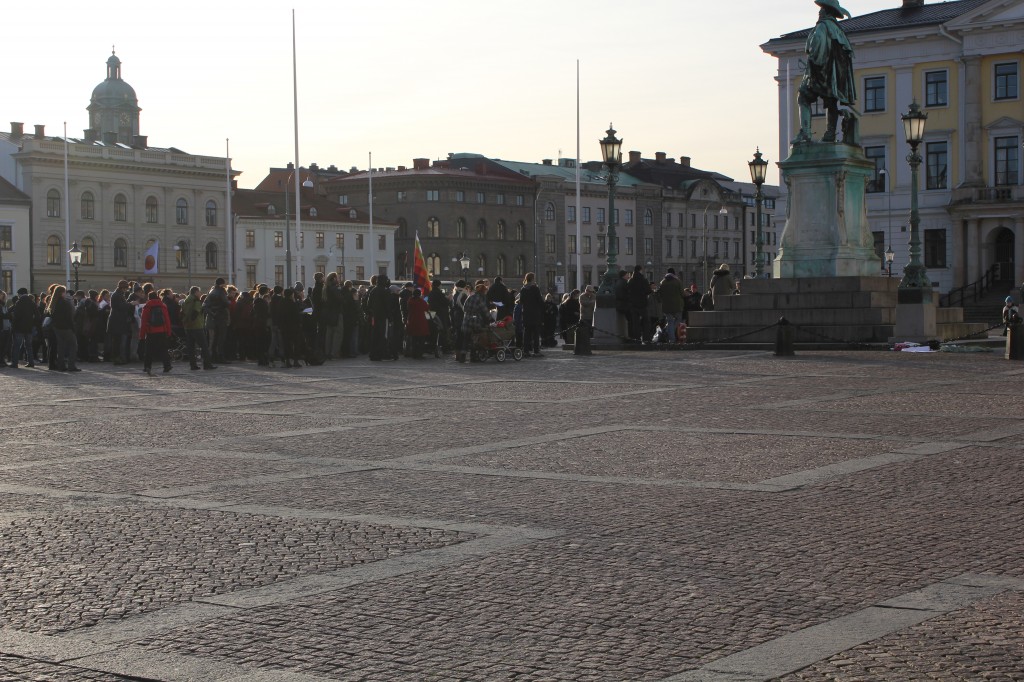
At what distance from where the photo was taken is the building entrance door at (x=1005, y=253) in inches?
2514

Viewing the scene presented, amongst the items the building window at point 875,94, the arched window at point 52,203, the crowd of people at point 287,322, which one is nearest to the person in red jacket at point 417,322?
the crowd of people at point 287,322

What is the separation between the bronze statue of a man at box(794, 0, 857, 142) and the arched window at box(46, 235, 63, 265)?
7656 cm

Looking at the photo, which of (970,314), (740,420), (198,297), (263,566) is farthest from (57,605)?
(970,314)

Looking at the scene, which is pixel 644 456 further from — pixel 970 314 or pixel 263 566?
pixel 970 314

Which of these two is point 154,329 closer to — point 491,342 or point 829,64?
point 491,342

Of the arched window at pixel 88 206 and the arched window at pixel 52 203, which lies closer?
the arched window at pixel 52 203

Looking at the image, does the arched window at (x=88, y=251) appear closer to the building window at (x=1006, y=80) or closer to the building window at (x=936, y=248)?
the building window at (x=936, y=248)

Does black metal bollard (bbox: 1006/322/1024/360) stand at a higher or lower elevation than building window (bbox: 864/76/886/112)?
lower

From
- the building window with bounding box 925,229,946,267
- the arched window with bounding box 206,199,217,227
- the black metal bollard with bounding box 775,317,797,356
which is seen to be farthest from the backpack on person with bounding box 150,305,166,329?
the arched window with bounding box 206,199,217,227

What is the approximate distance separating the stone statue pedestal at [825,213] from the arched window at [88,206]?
77.9 meters

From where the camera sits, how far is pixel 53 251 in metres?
97.8

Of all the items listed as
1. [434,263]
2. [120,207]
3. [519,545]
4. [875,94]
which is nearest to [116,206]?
[120,207]

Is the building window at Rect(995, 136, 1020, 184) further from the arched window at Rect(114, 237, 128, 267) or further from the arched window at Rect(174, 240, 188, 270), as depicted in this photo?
the arched window at Rect(114, 237, 128, 267)

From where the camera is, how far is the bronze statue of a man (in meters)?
31.2
